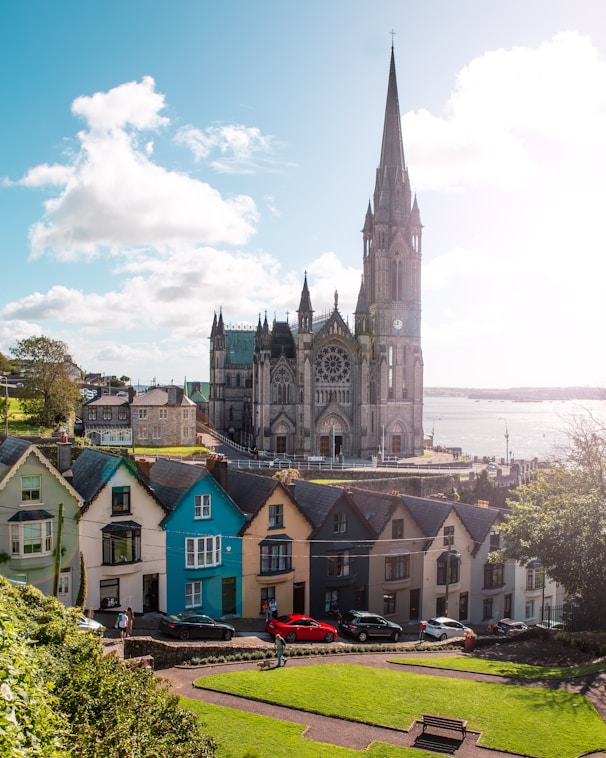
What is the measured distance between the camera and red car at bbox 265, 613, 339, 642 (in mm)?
27922

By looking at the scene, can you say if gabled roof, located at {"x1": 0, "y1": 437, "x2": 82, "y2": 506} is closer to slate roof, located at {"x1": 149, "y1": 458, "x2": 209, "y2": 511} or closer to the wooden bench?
slate roof, located at {"x1": 149, "y1": 458, "x2": 209, "y2": 511}

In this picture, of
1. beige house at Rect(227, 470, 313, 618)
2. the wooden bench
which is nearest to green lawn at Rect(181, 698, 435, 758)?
the wooden bench

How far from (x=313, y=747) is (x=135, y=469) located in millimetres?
17608

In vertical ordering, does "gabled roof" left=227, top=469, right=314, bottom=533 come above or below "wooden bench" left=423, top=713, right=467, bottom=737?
above

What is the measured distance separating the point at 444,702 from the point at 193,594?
611 inches

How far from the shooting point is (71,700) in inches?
491

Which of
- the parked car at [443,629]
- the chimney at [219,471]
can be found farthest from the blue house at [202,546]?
the parked car at [443,629]

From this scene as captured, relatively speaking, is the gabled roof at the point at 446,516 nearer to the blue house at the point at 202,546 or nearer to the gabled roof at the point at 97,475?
the blue house at the point at 202,546

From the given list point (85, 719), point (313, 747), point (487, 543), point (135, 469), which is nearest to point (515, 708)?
point (313, 747)

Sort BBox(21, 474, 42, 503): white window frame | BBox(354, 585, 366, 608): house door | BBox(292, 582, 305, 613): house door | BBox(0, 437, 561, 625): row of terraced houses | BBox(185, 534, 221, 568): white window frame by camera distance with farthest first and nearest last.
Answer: BBox(354, 585, 366, 608): house door, BBox(292, 582, 305, 613): house door, BBox(185, 534, 221, 568): white window frame, BBox(0, 437, 561, 625): row of terraced houses, BBox(21, 474, 42, 503): white window frame

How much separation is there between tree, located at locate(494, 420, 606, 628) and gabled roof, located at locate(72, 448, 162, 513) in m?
16.1

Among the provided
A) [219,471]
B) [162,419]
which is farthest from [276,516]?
[162,419]

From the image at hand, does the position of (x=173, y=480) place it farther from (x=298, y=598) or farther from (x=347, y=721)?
(x=347, y=721)

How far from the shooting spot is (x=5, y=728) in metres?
8.30
